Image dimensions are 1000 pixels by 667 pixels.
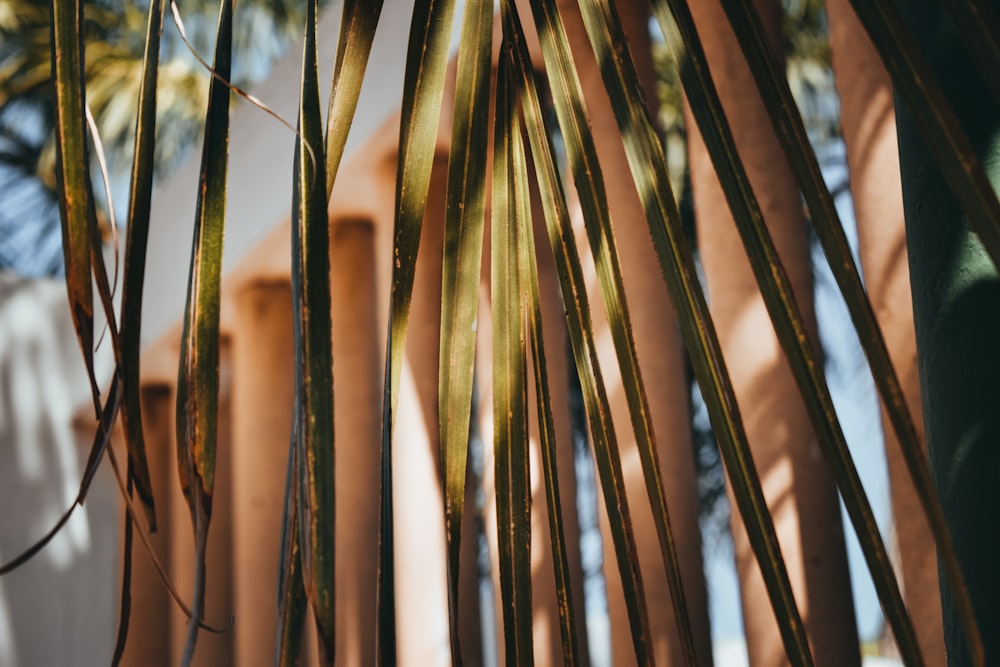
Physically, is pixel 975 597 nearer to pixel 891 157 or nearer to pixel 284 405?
pixel 891 157

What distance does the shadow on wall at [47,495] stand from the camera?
15.1 feet

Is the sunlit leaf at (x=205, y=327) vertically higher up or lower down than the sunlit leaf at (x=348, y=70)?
lower down

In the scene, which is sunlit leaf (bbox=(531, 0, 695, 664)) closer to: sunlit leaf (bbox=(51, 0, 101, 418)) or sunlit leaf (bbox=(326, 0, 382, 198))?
sunlit leaf (bbox=(326, 0, 382, 198))

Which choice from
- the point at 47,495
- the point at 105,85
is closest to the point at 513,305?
the point at 47,495

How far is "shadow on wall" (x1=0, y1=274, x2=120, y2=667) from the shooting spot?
15.1 feet

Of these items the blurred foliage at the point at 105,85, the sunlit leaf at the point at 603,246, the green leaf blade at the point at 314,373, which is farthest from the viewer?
the blurred foliage at the point at 105,85

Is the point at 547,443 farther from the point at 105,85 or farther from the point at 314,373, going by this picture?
the point at 105,85

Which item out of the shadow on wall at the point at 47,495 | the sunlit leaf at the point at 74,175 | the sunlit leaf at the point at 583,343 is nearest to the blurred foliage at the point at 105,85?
the shadow on wall at the point at 47,495

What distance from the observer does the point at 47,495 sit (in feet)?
15.4

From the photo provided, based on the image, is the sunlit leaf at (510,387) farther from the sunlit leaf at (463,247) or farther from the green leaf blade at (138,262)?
the green leaf blade at (138,262)

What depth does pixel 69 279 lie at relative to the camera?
47cm

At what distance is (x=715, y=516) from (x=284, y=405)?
460 cm

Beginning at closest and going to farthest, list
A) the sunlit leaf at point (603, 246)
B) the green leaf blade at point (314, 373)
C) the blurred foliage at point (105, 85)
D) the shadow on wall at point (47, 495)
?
1. the green leaf blade at point (314, 373)
2. the sunlit leaf at point (603, 246)
3. the shadow on wall at point (47, 495)
4. the blurred foliage at point (105, 85)

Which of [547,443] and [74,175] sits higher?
[74,175]
